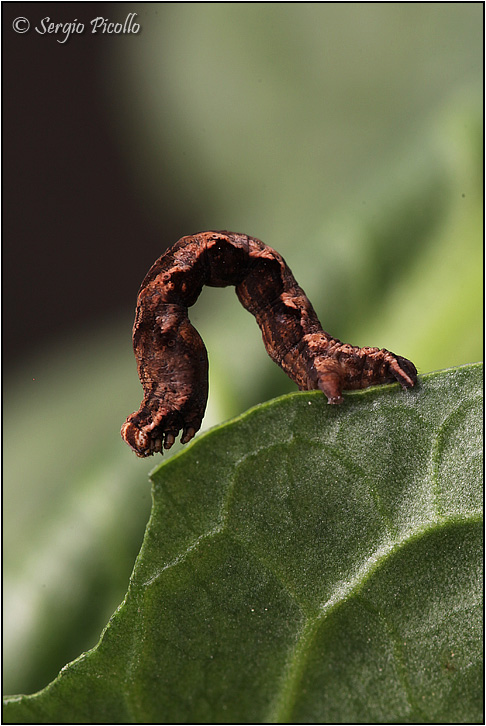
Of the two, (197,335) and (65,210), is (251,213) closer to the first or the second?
(65,210)

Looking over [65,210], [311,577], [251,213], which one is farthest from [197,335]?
[65,210]

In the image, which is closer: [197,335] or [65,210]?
[197,335]

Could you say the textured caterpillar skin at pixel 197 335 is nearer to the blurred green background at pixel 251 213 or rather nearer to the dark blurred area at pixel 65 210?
the blurred green background at pixel 251 213

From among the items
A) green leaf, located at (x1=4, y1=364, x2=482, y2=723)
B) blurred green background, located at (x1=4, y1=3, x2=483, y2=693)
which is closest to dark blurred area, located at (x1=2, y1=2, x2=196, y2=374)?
blurred green background, located at (x1=4, y1=3, x2=483, y2=693)

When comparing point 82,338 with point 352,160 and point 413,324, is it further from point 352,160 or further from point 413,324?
point 413,324

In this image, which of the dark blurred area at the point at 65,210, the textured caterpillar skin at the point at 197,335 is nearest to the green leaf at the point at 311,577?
the textured caterpillar skin at the point at 197,335

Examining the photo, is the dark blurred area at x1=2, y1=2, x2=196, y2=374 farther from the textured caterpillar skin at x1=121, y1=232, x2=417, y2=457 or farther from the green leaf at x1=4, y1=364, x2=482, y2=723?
the green leaf at x1=4, y1=364, x2=482, y2=723

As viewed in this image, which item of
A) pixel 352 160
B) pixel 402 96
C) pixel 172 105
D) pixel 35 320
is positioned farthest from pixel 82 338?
pixel 402 96
